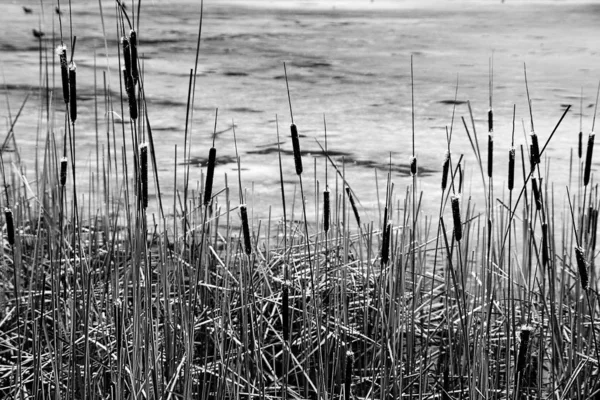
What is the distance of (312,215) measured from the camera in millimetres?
2246

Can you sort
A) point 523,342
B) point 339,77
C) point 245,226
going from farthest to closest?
point 339,77 → point 245,226 → point 523,342

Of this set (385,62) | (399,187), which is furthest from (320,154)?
(385,62)

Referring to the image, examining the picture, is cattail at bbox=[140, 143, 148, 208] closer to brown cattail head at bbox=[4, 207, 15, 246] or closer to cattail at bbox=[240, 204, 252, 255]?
cattail at bbox=[240, 204, 252, 255]

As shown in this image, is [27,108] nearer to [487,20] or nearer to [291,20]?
[291,20]

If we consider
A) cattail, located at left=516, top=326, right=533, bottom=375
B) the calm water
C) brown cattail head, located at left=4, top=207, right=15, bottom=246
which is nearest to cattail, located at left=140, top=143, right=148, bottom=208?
brown cattail head, located at left=4, top=207, right=15, bottom=246

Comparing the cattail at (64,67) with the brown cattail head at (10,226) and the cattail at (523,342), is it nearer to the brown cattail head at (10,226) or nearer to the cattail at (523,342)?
the brown cattail head at (10,226)

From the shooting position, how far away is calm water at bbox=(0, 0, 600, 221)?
276cm

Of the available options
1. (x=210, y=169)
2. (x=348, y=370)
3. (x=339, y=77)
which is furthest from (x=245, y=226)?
(x=339, y=77)

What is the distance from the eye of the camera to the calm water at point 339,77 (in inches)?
108

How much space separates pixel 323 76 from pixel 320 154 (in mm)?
1445

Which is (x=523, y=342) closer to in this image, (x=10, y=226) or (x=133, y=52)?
(x=133, y=52)

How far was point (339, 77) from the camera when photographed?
4203 mm

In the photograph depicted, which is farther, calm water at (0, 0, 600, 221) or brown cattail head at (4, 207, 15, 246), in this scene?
calm water at (0, 0, 600, 221)

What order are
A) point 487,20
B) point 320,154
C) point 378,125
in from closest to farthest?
point 320,154
point 378,125
point 487,20
